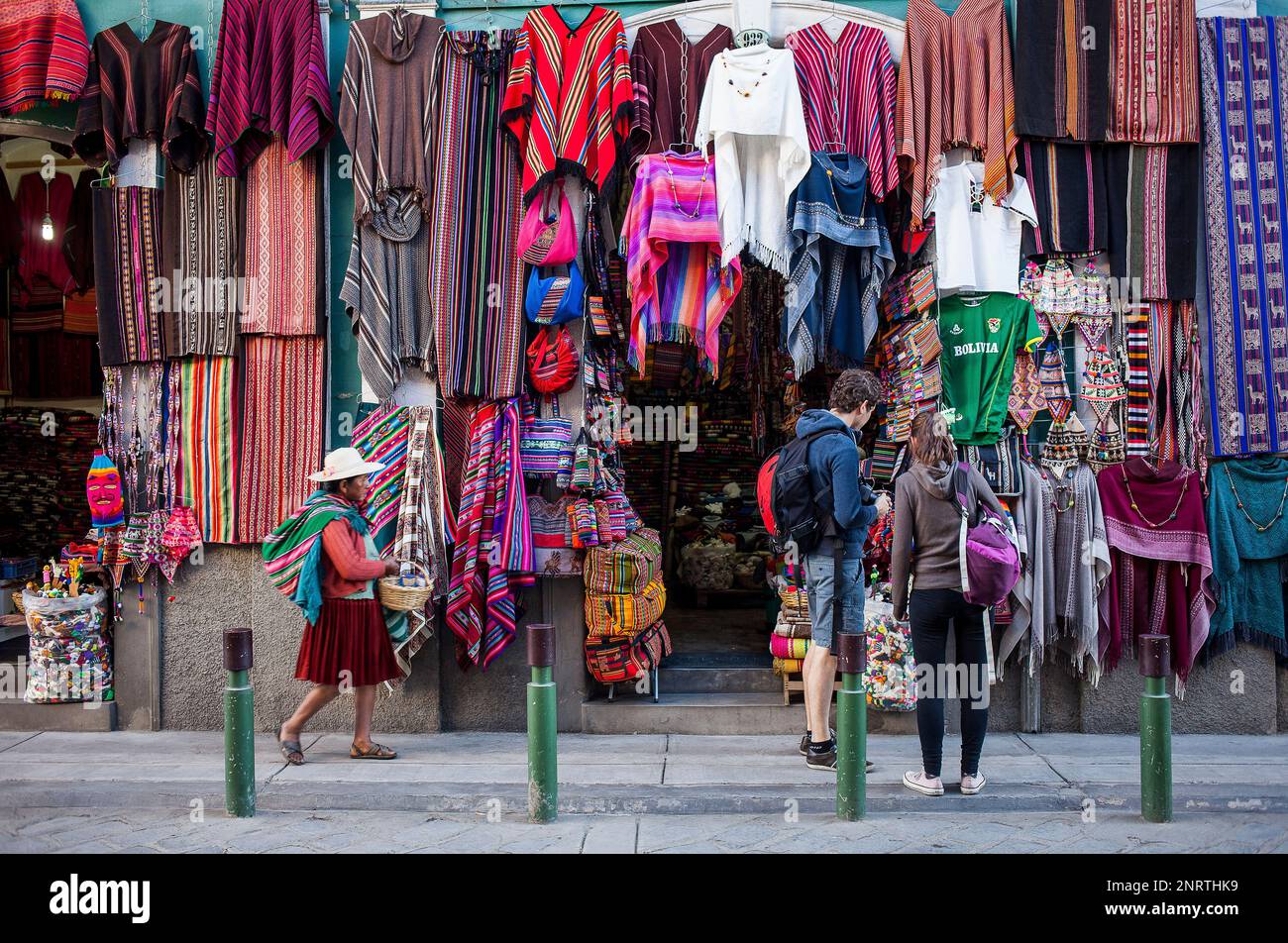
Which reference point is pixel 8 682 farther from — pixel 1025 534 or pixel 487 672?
pixel 1025 534

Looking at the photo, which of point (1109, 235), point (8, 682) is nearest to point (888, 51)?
point (1109, 235)

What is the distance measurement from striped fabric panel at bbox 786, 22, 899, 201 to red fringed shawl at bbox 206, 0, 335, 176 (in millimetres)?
3075

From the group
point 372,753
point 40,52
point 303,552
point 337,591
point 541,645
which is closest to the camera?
point 541,645

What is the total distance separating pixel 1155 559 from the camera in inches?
255

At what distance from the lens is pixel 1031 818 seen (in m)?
5.06

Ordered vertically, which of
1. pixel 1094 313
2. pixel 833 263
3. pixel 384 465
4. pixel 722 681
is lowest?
pixel 722 681

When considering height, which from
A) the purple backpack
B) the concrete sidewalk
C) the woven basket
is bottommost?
the concrete sidewalk

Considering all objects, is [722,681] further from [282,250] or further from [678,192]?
[282,250]

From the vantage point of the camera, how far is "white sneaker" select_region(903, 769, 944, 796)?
5242 mm

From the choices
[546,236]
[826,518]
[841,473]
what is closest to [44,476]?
[546,236]

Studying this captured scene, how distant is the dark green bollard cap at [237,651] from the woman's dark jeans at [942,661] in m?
3.29

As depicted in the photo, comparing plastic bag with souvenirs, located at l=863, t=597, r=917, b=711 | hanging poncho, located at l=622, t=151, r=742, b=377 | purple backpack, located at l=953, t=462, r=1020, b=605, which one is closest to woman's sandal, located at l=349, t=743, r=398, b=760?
hanging poncho, located at l=622, t=151, r=742, b=377

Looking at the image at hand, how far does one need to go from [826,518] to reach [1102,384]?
2.35 meters

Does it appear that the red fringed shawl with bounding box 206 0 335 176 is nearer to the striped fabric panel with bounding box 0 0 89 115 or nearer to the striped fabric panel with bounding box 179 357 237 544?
the striped fabric panel with bounding box 0 0 89 115
